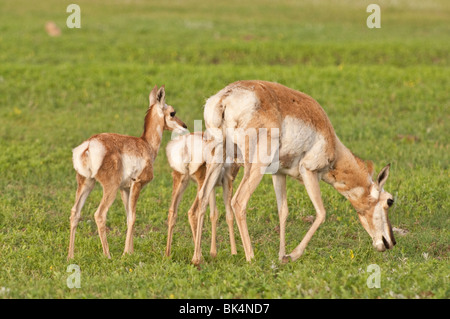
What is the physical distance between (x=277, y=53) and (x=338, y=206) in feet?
46.0

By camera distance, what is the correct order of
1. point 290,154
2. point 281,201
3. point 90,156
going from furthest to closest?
point 281,201
point 90,156
point 290,154

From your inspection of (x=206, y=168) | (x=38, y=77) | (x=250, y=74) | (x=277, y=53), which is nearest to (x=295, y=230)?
(x=206, y=168)

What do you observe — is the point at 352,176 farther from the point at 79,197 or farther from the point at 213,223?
the point at 79,197

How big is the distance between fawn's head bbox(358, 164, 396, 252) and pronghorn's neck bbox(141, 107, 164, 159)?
3.05m

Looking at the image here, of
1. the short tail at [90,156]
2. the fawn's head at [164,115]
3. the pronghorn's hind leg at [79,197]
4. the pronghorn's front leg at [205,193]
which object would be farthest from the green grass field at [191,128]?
the fawn's head at [164,115]

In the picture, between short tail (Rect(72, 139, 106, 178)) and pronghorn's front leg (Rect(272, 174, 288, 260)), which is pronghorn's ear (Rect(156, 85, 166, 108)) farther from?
pronghorn's front leg (Rect(272, 174, 288, 260))

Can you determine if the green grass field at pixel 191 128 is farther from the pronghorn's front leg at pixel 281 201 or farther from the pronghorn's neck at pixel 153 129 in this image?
the pronghorn's neck at pixel 153 129

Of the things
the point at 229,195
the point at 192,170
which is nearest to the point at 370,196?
the point at 229,195

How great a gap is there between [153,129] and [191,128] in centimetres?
656

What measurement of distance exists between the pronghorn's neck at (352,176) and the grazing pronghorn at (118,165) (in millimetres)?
2274

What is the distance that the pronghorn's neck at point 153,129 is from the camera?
10000 mm

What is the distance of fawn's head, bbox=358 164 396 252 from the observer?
360 inches

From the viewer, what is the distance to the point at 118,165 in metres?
9.15
